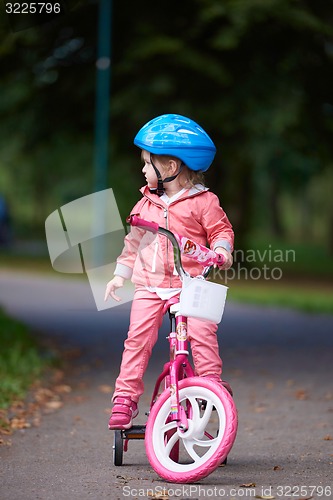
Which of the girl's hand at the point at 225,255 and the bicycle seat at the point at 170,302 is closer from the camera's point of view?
the girl's hand at the point at 225,255

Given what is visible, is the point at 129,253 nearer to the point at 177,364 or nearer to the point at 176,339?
the point at 176,339

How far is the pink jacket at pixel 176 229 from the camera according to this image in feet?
17.2

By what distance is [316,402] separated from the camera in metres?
8.22

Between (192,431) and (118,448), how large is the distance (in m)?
0.63

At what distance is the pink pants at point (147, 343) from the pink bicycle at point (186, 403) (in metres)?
0.09

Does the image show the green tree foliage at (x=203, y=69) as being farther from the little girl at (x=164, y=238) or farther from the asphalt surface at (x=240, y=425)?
the little girl at (x=164, y=238)

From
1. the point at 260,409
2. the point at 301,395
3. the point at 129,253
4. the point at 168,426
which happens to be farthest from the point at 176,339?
the point at 301,395

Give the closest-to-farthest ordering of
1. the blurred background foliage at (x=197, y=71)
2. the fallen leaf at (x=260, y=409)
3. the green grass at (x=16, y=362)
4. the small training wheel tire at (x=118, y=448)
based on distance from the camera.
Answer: the small training wheel tire at (x=118, y=448), the fallen leaf at (x=260, y=409), the green grass at (x=16, y=362), the blurred background foliage at (x=197, y=71)

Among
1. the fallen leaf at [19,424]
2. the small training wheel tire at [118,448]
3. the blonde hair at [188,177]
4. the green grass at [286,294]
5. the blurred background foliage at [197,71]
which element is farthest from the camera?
the green grass at [286,294]

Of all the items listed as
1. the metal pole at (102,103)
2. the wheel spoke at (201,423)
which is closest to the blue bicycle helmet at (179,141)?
the wheel spoke at (201,423)

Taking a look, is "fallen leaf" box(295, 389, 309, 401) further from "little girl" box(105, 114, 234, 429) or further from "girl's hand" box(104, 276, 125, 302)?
"girl's hand" box(104, 276, 125, 302)

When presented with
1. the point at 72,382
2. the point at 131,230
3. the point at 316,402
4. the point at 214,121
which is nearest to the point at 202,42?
the point at 214,121

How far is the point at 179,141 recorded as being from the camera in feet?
17.0

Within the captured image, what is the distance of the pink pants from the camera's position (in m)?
5.25
